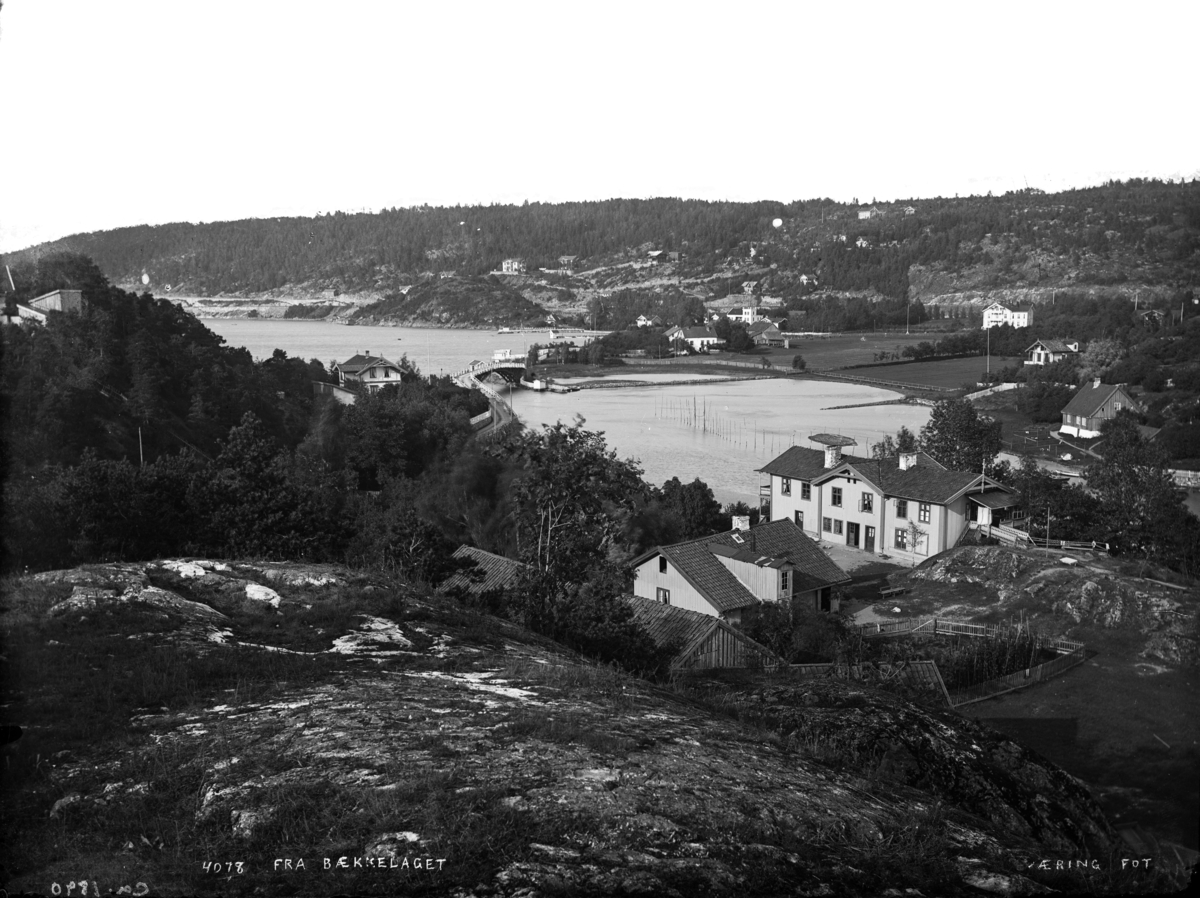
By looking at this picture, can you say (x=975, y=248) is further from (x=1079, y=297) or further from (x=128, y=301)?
(x=128, y=301)

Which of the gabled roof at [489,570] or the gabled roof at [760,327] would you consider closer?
the gabled roof at [489,570]

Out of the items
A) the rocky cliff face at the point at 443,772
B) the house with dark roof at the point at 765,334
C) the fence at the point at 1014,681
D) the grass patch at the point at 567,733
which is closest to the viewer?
the rocky cliff face at the point at 443,772

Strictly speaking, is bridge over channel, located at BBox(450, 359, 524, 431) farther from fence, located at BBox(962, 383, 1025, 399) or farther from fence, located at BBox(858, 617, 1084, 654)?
fence, located at BBox(858, 617, 1084, 654)

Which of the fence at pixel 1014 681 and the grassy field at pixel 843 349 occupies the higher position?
the fence at pixel 1014 681

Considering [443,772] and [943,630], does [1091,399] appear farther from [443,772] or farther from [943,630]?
[443,772]

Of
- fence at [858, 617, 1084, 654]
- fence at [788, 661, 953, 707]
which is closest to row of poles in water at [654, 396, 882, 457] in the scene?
fence at [858, 617, 1084, 654]

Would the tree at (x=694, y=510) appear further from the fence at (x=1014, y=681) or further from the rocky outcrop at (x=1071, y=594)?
the fence at (x=1014, y=681)

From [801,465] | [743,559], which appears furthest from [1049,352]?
[743,559]

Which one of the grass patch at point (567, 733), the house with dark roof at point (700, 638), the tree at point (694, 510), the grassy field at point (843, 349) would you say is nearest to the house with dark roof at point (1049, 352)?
the grassy field at point (843, 349)

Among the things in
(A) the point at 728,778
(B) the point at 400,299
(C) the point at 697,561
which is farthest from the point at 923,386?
(B) the point at 400,299
